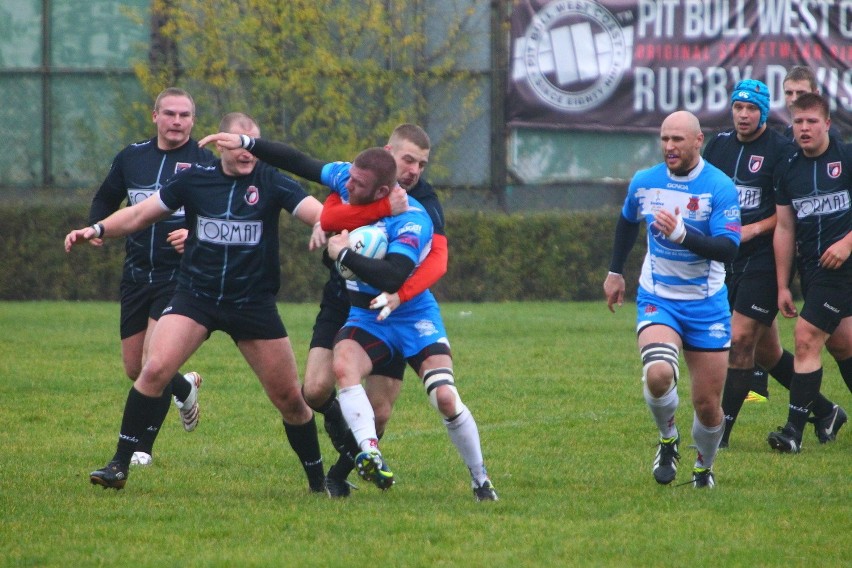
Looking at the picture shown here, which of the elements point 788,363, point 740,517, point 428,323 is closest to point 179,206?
point 428,323

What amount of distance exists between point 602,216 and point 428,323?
13.4 meters

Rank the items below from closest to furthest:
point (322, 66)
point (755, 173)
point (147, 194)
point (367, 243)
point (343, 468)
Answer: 1. point (367, 243)
2. point (343, 468)
3. point (147, 194)
4. point (755, 173)
5. point (322, 66)

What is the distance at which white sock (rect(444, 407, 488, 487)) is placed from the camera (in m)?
6.63

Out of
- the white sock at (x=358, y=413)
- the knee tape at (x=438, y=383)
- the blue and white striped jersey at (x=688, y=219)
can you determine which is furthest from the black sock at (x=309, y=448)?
the blue and white striped jersey at (x=688, y=219)

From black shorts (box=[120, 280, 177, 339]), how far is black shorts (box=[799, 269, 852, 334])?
165 inches

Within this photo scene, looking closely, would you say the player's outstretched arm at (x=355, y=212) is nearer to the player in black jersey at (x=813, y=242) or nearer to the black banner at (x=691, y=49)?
the player in black jersey at (x=813, y=242)

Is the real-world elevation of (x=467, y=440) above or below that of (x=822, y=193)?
below

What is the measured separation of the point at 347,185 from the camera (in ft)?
21.6

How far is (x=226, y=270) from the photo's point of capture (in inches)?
275

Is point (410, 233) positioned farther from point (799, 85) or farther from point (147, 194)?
point (799, 85)

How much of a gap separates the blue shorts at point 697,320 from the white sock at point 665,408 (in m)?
0.32

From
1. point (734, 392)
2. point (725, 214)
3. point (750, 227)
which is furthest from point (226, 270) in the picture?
point (750, 227)

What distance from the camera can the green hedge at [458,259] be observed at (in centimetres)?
1980

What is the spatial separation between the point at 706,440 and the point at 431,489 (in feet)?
5.15
